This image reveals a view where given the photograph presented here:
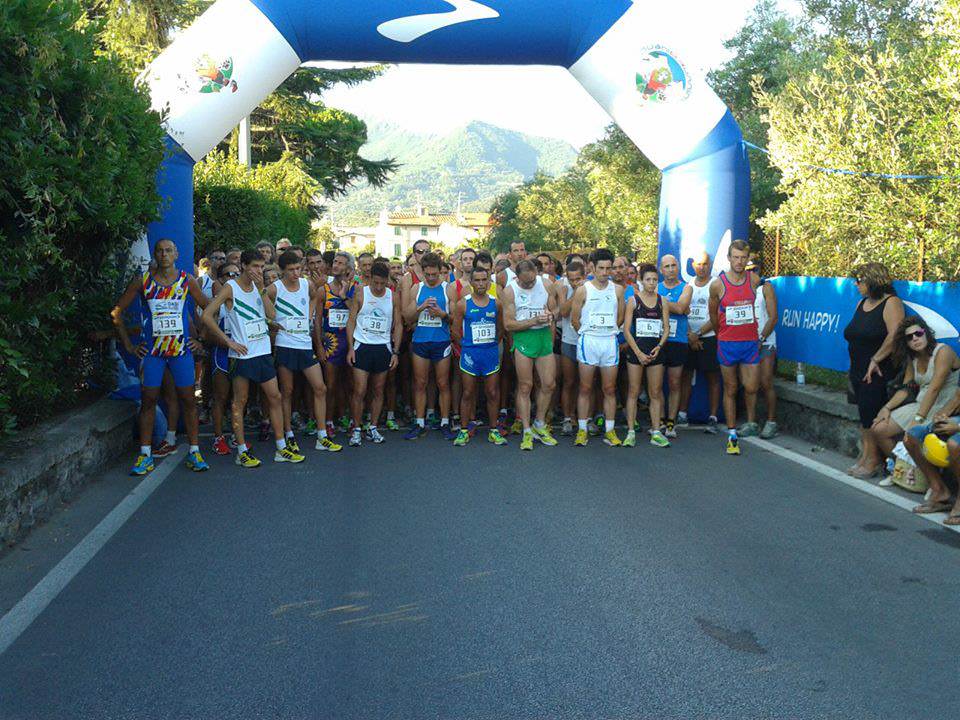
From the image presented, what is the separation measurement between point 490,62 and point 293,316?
4410 mm

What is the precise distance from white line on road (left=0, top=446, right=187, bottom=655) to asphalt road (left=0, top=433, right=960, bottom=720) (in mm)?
83

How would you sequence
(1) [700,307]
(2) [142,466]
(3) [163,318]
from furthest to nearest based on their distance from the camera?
(1) [700,307], (3) [163,318], (2) [142,466]

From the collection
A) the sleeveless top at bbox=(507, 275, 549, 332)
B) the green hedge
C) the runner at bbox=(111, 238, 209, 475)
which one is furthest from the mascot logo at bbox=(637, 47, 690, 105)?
the runner at bbox=(111, 238, 209, 475)

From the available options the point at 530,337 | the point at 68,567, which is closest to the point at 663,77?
the point at 530,337

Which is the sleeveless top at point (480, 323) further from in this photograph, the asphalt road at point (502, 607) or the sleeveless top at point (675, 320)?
the asphalt road at point (502, 607)

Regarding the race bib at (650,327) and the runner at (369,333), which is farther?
the race bib at (650,327)

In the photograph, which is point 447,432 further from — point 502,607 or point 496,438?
point 502,607

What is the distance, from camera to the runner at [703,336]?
1124 centimetres

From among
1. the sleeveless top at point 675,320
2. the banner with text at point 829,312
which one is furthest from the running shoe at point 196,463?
the banner with text at point 829,312

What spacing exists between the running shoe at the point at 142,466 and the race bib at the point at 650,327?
5.07m

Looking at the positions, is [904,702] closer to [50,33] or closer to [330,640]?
[330,640]

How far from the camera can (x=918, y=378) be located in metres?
7.93

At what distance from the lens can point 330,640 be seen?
4.79 meters

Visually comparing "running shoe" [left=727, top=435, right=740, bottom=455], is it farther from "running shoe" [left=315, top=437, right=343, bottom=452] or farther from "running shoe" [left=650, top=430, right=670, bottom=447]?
"running shoe" [left=315, top=437, right=343, bottom=452]
